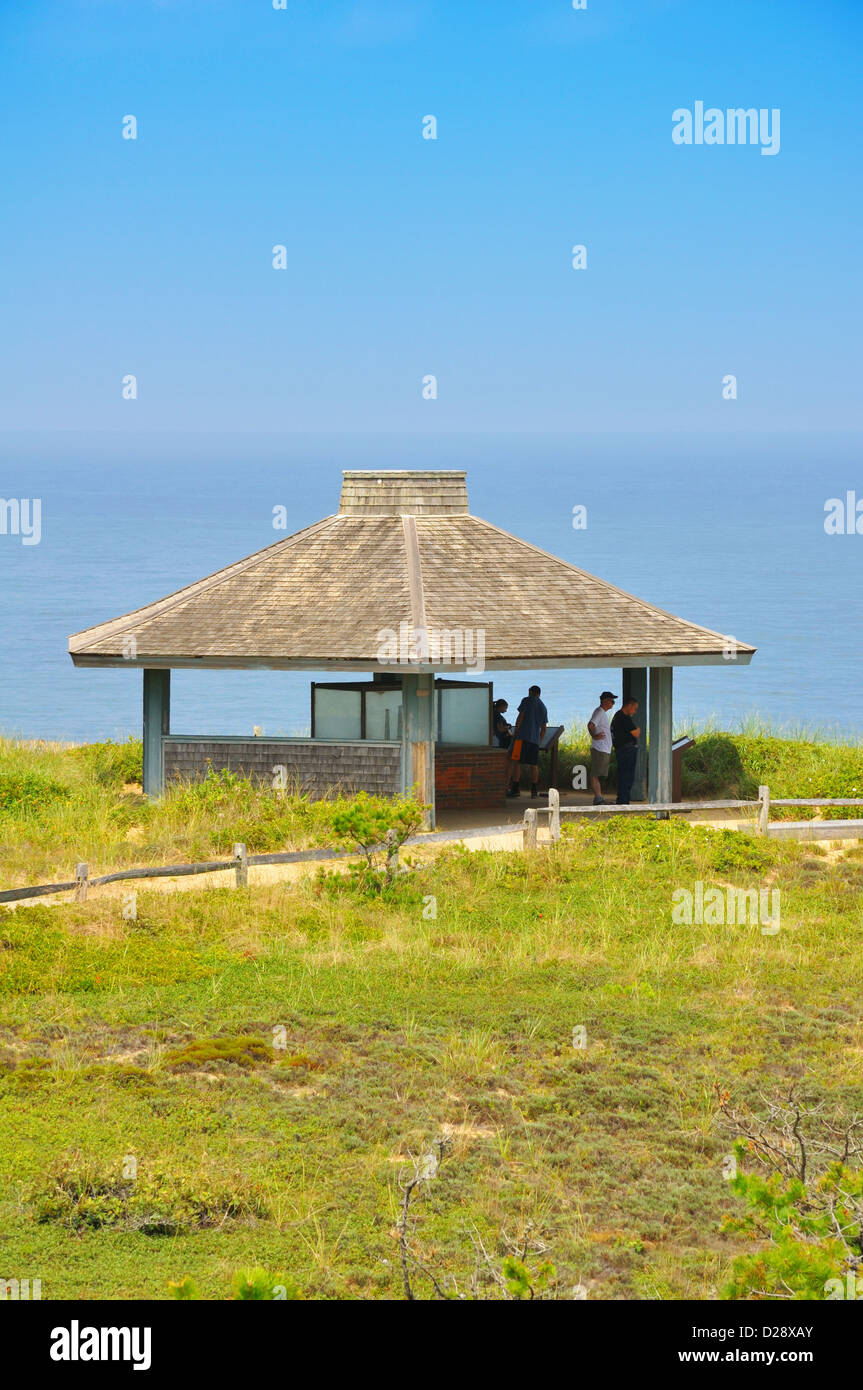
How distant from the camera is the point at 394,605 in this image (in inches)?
932

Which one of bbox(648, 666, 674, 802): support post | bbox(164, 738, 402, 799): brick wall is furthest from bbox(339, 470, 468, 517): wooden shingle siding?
bbox(164, 738, 402, 799): brick wall

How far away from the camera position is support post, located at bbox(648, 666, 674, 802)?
951 inches

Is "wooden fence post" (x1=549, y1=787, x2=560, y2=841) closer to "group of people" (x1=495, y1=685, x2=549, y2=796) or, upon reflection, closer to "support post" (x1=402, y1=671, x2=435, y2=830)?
"support post" (x1=402, y1=671, x2=435, y2=830)

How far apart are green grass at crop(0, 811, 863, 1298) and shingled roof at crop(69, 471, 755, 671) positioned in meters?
4.19

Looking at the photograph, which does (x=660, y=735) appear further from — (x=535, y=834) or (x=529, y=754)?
(x=535, y=834)

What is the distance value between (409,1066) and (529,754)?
13.0m

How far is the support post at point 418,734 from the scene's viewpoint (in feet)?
74.8

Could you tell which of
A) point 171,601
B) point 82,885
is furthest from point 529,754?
point 82,885

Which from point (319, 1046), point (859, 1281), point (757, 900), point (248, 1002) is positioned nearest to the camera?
point (859, 1281)

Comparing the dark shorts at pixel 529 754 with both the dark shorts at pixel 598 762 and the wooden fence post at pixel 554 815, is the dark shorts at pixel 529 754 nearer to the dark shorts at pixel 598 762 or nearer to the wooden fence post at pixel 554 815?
the dark shorts at pixel 598 762
